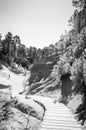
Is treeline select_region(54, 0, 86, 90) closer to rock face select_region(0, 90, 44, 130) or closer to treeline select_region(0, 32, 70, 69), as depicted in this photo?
rock face select_region(0, 90, 44, 130)

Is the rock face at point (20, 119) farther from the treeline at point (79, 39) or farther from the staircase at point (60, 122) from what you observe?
the treeline at point (79, 39)

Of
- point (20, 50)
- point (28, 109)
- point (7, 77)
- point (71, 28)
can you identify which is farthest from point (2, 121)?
point (20, 50)

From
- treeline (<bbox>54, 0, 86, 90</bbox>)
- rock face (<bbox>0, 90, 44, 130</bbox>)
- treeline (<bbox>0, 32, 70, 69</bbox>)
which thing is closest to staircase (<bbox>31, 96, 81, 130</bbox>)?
rock face (<bbox>0, 90, 44, 130</bbox>)

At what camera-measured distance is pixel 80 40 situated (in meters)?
8.80

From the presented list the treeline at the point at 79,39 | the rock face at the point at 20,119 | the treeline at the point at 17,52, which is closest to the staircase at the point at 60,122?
the rock face at the point at 20,119

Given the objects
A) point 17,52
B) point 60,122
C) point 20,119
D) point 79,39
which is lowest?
point 60,122

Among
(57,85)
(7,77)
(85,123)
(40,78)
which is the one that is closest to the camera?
(85,123)

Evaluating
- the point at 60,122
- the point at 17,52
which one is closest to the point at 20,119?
the point at 60,122

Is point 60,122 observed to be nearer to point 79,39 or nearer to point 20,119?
point 20,119

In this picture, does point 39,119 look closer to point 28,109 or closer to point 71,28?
point 28,109

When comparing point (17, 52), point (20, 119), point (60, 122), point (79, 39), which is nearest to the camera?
point (20, 119)

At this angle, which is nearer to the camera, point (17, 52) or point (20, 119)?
point (20, 119)

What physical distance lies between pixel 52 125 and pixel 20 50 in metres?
65.1

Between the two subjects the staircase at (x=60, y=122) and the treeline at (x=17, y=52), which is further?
the treeline at (x=17, y=52)
